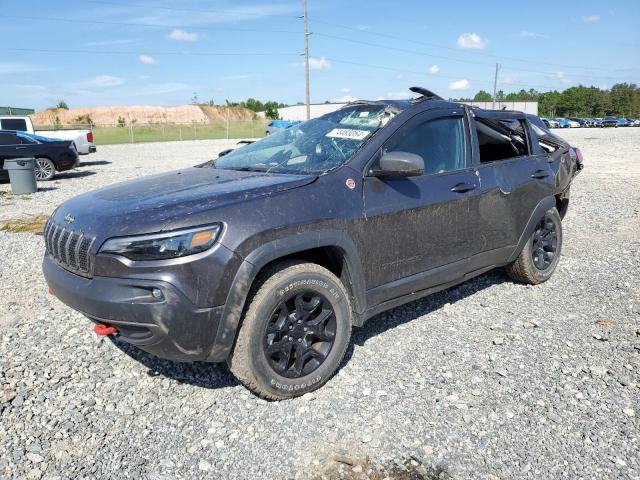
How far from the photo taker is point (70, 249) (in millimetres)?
3014

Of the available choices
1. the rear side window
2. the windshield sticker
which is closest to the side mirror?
the windshield sticker

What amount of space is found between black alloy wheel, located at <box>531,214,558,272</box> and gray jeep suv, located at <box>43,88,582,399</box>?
58 cm

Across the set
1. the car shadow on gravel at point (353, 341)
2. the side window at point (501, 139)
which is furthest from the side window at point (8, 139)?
the side window at point (501, 139)

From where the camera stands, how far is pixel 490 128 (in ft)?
15.8

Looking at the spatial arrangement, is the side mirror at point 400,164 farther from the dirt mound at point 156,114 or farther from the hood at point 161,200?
the dirt mound at point 156,114

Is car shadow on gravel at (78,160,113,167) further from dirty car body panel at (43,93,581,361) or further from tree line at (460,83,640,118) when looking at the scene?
tree line at (460,83,640,118)

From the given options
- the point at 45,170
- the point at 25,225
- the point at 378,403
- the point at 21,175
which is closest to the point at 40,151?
the point at 45,170

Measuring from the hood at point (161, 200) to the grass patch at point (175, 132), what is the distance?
38.4m

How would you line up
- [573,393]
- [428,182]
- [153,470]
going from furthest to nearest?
[428,182] < [573,393] < [153,470]

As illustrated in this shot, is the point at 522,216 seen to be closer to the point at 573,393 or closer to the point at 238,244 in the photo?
the point at 573,393

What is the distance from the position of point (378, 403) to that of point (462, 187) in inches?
71.0

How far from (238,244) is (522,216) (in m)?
3.00

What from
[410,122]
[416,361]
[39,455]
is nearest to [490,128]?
[410,122]

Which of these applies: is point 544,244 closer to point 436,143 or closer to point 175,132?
point 436,143
